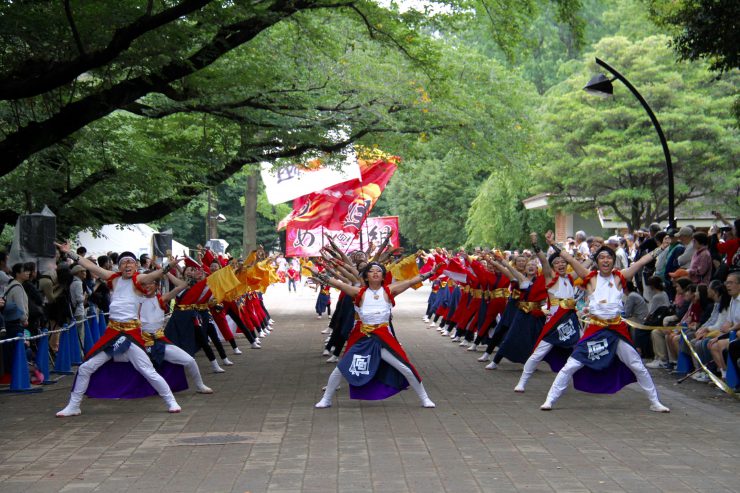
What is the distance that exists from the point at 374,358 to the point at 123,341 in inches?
107

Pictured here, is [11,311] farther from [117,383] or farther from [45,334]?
[117,383]

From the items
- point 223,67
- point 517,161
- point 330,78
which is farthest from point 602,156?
point 223,67

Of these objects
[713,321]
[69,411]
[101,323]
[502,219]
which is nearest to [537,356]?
[713,321]

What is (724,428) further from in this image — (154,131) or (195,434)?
(154,131)

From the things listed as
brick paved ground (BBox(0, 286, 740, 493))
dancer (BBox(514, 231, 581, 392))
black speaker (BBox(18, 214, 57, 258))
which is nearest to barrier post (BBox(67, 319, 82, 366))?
black speaker (BBox(18, 214, 57, 258))

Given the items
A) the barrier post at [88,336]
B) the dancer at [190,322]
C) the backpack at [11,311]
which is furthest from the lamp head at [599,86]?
the backpack at [11,311]

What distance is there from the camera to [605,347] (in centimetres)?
1133

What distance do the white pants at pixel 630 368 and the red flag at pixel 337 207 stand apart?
73.6 ft

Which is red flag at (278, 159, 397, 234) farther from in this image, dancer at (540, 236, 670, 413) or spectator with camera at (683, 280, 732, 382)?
dancer at (540, 236, 670, 413)

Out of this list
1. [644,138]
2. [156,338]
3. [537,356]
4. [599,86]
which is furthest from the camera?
[644,138]

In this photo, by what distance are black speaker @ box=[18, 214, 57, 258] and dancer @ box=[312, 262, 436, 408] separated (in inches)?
189

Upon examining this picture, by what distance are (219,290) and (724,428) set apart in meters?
7.51

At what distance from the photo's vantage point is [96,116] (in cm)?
1380

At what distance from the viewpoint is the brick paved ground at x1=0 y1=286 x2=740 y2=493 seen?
301 inches
